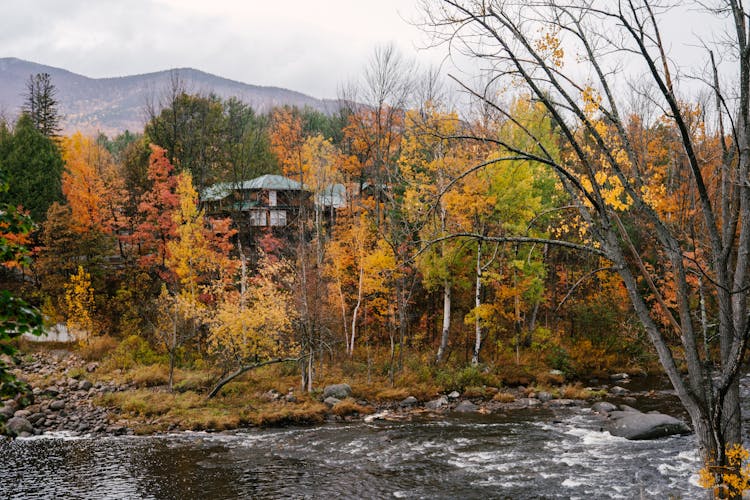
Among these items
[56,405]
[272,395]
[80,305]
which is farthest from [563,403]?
[80,305]

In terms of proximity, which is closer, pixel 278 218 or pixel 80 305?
pixel 80 305

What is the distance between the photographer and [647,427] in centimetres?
1708

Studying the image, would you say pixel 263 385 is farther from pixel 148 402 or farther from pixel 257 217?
pixel 257 217

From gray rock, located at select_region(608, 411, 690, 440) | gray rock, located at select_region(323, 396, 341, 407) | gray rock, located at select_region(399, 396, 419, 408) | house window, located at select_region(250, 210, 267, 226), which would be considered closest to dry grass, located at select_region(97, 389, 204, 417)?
gray rock, located at select_region(323, 396, 341, 407)

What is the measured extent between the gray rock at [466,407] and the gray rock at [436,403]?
0.64 meters

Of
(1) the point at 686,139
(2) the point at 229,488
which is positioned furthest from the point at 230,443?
(1) the point at 686,139

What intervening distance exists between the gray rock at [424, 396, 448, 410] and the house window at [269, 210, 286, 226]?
2447 cm

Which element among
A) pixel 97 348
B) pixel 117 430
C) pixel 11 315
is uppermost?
pixel 11 315

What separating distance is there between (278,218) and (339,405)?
2500cm

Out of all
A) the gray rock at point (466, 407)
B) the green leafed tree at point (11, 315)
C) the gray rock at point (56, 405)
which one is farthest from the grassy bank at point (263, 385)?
the green leafed tree at point (11, 315)

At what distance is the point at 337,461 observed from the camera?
619 inches

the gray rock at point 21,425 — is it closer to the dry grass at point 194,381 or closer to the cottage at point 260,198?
the dry grass at point 194,381

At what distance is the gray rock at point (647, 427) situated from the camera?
17.0 m

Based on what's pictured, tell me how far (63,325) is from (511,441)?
25277mm
